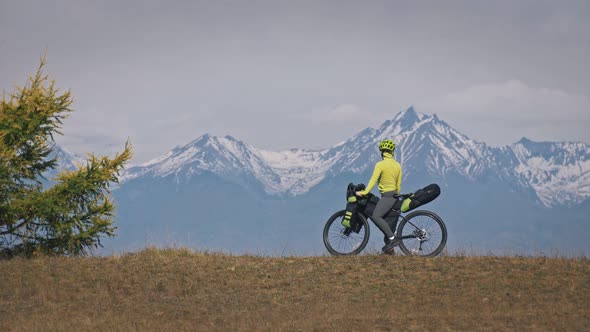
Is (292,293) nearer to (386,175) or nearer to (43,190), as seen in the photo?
(386,175)

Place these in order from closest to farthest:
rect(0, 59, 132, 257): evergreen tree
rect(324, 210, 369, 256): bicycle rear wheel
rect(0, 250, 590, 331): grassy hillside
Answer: rect(0, 250, 590, 331): grassy hillside
rect(324, 210, 369, 256): bicycle rear wheel
rect(0, 59, 132, 257): evergreen tree

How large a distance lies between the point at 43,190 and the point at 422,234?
12714mm

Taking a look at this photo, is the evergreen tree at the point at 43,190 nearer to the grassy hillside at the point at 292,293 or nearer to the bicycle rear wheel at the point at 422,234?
the grassy hillside at the point at 292,293

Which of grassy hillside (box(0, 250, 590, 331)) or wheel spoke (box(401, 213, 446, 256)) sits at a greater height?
wheel spoke (box(401, 213, 446, 256))

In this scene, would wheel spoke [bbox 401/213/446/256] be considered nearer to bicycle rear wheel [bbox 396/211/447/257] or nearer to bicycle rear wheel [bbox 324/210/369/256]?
bicycle rear wheel [bbox 396/211/447/257]

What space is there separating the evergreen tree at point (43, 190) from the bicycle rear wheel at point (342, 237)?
874 centimetres

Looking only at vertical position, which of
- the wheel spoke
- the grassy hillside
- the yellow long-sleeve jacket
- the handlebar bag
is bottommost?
the grassy hillside

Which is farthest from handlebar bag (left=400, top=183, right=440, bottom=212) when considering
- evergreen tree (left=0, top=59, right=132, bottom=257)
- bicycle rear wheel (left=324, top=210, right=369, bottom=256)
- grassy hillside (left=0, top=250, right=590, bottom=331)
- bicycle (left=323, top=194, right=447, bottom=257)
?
evergreen tree (left=0, top=59, right=132, bottom=257)

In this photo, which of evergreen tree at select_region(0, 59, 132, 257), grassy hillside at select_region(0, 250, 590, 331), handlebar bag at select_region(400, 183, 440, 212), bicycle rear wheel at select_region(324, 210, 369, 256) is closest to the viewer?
grassy hillside at select_region(0, 250, 590, 331)

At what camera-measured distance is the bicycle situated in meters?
17.5

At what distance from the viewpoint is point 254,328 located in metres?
12.9

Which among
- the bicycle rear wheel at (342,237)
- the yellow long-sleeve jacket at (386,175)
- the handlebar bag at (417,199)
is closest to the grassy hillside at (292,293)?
the bicycle rear wheel at (342,237)

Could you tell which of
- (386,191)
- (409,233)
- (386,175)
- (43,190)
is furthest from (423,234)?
(43,190)

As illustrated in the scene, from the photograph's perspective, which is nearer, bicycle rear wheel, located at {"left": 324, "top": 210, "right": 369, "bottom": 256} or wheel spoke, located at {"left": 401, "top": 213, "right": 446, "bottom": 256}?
wheel spoke, located at {"left": 401, "top": 213, "right": 446, "bottom": 256}
